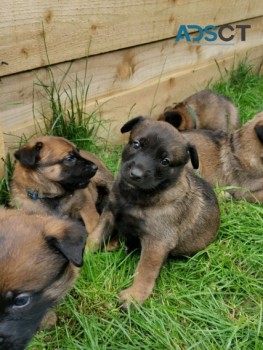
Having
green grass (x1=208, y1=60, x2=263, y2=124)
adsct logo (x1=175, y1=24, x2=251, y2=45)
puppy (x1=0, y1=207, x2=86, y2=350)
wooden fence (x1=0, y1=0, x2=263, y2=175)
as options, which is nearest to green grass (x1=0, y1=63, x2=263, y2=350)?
puppy (x1=0, y1=207, x2=86, y2=350)

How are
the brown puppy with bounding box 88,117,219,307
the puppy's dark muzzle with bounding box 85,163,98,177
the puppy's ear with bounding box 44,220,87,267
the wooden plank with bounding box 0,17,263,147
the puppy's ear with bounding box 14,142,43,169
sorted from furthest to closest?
1. the wooden plank with bounding box 0,17,263,147
2. the puppy's dark muzzle with bounding box 85,163,98,177
3. the puppy's ear with bounding box 14,142,43,169
4. the brown puppy with bounding box 88,117,219,307
5. the puppy's ear with bounding box 44,220,87,267

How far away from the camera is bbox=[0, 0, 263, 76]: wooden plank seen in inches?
131

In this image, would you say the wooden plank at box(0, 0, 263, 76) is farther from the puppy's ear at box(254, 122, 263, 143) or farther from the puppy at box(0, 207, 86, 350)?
the puppy at box(0, 207, 86, 350)

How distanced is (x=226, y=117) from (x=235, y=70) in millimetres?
1276

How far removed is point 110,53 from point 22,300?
2.91 meters

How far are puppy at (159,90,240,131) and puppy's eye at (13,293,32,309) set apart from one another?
335 cm

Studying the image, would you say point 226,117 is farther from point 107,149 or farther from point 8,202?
point 8,202

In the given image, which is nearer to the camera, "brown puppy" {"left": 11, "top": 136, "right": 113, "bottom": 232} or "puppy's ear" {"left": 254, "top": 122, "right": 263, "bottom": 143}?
"brown puppy" {"left": 11, "top": 136, "right": 113, "bottom": 232}

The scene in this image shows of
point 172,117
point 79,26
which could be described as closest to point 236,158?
point 172,117

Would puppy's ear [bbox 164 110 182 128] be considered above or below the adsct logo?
below

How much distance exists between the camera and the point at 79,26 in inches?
149

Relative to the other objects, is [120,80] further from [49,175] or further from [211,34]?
[211,34]

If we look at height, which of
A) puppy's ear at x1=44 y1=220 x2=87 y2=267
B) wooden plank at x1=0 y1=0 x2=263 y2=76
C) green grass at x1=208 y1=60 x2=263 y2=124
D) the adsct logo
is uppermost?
wooden plank at x1=0 y1=0 x2=263 y2=76

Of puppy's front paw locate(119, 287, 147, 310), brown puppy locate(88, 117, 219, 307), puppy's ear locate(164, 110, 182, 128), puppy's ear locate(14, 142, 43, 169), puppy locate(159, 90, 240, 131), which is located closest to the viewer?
puppy's front paw locate(119, 287, 147, 310)
